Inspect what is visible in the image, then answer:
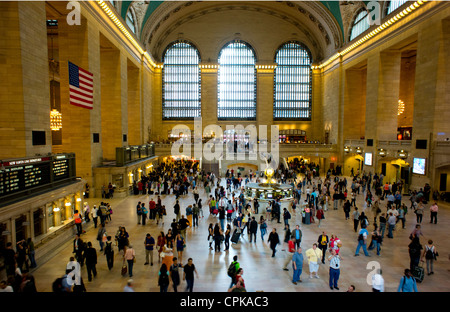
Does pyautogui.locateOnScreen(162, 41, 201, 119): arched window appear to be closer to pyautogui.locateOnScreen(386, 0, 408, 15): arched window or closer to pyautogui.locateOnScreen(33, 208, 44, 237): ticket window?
pyautogui.locateOnScreen(386, 0, 408, 15): arched window

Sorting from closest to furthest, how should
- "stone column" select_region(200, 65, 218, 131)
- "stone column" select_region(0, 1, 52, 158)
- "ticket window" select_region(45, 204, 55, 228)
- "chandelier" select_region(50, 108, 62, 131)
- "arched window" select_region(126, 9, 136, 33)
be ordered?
"ticket window" select_region(45, 204, 55, 228) < "stone column" select_region(0, 1, 52, 158) < "chandelier" select_region(50, 108, 62, 131) < "arched window" select_region(126, 9, 136, 33) < "stone column" select_region(200, 65, 218, 131)

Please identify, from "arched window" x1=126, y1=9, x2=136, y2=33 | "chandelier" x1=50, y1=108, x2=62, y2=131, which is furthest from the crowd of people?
"arched window" x1=126, y1=9, x2=136, y2=33

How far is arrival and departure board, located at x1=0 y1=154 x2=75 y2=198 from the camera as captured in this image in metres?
8.46

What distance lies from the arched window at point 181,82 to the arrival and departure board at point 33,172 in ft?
91.0

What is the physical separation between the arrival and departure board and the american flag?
4.04 m

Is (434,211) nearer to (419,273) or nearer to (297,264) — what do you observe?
(419,273)

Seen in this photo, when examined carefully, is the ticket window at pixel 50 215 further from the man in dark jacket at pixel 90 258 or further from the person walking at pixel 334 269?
the person walking at pixel 334 269

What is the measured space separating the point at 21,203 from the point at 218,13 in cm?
3502

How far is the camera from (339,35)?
102ft

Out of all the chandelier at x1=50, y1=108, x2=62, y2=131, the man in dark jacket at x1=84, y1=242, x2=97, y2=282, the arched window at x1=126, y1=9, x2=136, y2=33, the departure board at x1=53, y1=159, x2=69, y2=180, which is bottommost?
the man in dark jacket at x1=84, y1=242, x2=97, y2=282

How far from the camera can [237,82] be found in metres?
39.3

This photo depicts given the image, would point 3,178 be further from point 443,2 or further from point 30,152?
point 443,2

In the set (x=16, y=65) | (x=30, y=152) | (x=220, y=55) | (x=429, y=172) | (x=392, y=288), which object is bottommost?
(x=392, y=288)

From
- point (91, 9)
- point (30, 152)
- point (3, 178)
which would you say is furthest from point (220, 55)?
point (3, 178)
